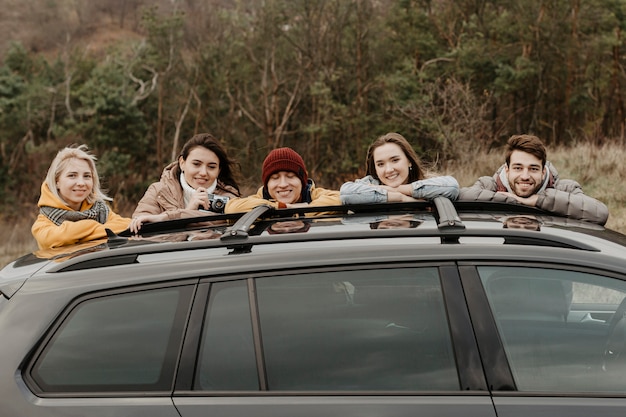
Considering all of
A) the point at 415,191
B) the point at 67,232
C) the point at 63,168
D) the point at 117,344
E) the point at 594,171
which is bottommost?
the point at 594,171

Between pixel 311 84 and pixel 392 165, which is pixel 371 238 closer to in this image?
pixel 392 165

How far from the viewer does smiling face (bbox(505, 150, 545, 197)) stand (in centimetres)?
421

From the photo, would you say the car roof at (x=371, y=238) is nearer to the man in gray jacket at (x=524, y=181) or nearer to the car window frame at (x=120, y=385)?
the car window frame at (x=120, y=385)

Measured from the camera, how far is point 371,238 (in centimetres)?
244

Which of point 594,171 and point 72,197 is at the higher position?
point 72,197

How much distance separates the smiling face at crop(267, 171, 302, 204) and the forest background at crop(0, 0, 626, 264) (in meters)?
27.5

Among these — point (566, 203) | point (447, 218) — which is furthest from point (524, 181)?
point (447, 218)

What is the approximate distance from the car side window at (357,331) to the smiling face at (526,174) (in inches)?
84.8

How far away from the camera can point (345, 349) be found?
2258 mm

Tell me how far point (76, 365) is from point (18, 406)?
208 mm

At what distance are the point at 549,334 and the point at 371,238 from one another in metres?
0.66

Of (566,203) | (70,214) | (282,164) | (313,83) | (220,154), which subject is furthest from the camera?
(313,83)

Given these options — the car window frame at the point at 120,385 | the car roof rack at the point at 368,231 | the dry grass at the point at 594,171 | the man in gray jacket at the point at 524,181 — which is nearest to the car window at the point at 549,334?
the car roof rack at the point at 368,231

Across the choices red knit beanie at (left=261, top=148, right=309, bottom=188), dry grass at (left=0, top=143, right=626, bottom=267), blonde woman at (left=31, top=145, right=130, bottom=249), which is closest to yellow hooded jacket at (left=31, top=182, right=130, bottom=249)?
blonde woman at (left=31, top=145, right=130, bottom=249)
